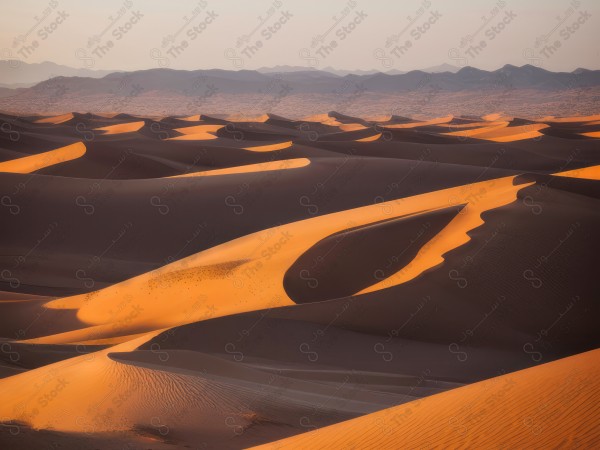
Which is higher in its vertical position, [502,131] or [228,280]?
[502,131]

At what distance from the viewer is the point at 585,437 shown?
13.1 feet

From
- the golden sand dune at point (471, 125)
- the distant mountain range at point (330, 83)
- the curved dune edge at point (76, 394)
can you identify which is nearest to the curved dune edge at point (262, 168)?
the curved dune edge at point (76, 394)

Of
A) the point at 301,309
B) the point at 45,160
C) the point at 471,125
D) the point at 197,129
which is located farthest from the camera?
the point at 471,125

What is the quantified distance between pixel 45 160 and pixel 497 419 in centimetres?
2511

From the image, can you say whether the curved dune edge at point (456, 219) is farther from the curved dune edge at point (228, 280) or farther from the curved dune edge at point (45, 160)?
the curved dune edge at point (45, 160)

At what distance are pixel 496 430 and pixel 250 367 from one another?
4228 mm

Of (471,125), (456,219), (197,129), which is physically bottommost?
(456,219)

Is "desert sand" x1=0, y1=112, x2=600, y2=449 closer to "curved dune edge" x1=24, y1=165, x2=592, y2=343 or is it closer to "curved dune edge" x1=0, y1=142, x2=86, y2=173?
"curved dune edge" x1=24, y1=165, x2=592, y2=343

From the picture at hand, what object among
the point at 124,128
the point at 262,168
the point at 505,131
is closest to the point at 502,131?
the point at 505,131

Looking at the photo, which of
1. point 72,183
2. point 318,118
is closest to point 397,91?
point 318,118

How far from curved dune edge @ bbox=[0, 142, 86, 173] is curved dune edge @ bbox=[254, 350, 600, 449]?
23760 millimetres

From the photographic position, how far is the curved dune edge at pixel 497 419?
4.20 m

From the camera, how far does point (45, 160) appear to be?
26.9m

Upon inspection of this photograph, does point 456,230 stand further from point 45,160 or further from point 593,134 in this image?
point 593,134
